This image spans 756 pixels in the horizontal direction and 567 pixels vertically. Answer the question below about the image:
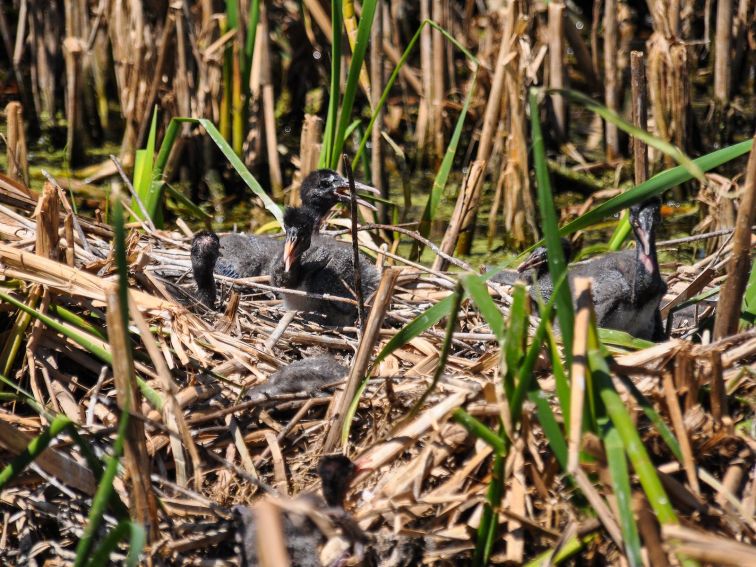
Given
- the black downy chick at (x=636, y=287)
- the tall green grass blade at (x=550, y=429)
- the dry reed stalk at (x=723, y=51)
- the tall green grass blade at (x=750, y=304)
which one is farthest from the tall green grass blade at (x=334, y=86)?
the dry reed stalk at (x=723, y=51)

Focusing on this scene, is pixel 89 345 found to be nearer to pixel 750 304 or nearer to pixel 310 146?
pixel 750 304

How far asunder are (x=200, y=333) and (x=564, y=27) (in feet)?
13.1

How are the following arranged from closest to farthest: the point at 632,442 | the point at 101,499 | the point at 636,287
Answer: the point at 101,499
the point at 632,442
the point at 636,287

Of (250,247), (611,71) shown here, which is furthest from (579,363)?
(611,71)

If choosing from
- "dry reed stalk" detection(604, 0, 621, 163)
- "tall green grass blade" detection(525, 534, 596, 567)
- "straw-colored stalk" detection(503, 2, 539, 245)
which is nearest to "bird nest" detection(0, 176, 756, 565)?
"tall green grass blade" detection(525, 534, 596, 567)

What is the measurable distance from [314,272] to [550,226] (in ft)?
6.52

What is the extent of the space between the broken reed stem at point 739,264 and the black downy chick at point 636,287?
85cm

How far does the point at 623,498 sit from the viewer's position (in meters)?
2.48

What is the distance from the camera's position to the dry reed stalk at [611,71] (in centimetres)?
692

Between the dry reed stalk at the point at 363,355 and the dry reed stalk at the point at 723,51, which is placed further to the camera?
the dry reed stalk at the point at 723,51

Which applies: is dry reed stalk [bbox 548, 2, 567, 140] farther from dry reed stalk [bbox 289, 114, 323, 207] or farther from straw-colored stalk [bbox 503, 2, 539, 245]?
dry reed stalk [bbox 289, 114, 323, 207]

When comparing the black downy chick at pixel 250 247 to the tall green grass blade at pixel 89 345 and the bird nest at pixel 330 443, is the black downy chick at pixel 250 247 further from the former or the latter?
the tall green grass blade at pixel 89 345

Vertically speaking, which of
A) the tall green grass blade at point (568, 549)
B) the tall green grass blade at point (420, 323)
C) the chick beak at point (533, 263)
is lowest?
the tall green grass blade at point (568, 549)

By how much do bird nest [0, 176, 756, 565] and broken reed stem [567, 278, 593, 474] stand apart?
0.07 metres
